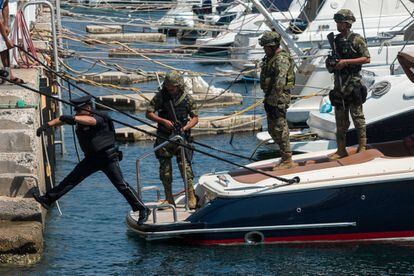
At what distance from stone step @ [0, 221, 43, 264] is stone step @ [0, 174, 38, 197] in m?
0.72

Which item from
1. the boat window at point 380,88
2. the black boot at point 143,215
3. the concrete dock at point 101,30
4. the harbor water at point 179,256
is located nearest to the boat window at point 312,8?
the boat window at point 380,88

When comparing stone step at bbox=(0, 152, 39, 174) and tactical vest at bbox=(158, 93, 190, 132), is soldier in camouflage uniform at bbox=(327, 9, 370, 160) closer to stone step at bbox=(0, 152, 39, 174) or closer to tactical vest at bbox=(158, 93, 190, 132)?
tactical vest at bbox=(158, 93, 190, 132)

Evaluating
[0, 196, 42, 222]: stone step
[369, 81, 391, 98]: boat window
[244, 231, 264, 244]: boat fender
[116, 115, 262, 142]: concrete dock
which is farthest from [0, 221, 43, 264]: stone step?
[116, 115, 262, 142]: concrete dock

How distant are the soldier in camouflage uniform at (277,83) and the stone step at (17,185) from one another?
3.10m

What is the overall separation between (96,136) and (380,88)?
6.86m

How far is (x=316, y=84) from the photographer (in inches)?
1024

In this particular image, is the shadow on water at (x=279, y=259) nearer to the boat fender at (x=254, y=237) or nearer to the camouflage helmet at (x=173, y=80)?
the boat fender at (x=254, y=237)

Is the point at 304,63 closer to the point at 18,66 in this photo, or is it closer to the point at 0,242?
the point at 18,66

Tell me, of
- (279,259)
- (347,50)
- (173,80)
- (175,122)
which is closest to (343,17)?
(347,50)

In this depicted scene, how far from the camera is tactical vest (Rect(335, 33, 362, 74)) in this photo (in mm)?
15094

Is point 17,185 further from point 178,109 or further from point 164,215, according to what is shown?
point 178,109

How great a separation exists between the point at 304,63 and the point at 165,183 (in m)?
11.5

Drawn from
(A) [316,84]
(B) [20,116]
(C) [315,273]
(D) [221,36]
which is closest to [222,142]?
(A) [316,84]

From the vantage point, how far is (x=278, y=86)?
49.3ft
